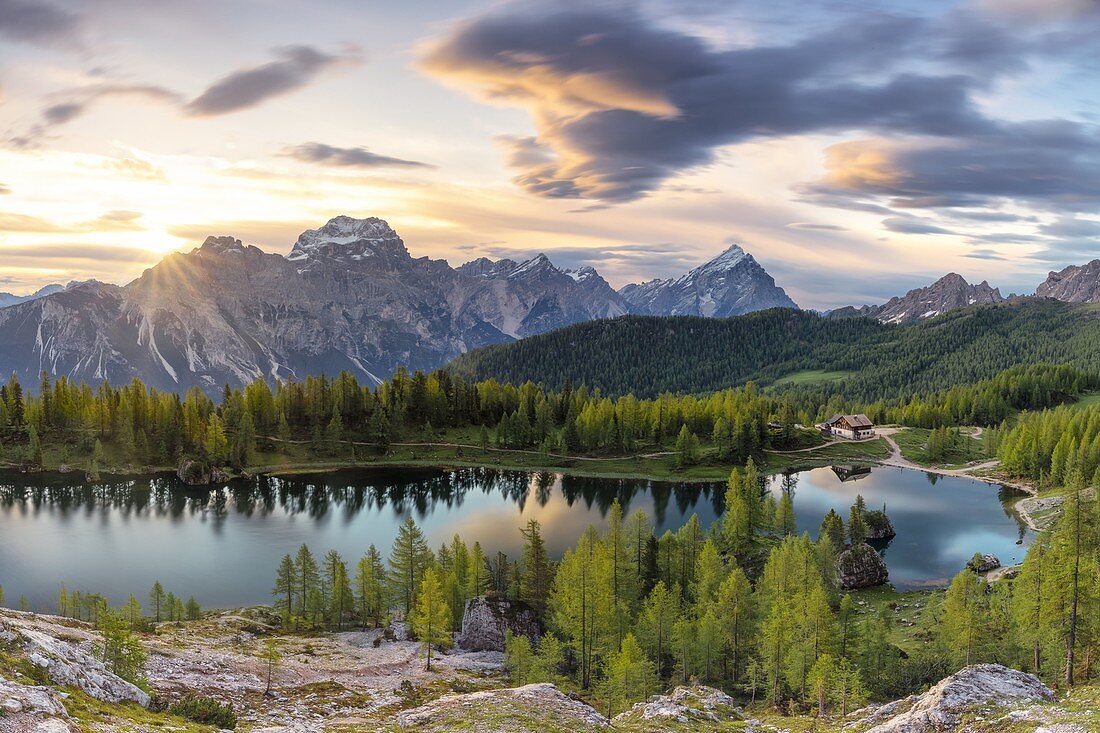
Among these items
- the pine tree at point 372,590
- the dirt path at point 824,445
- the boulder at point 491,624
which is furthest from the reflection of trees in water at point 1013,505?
the pine tree at point 372,590

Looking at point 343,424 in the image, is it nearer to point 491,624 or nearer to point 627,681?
point 491,624

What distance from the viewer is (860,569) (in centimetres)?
8569

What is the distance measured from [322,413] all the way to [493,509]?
226 ft

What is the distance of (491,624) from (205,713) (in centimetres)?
3451

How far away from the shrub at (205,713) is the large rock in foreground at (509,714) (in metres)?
9.15

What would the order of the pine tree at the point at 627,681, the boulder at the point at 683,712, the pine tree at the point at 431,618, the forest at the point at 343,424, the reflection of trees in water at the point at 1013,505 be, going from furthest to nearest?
1. the forest at the point at 343,424
2. the reflection of trees in water at the point at 1013,505
3. the pine tree at the point at 431,618
4. the pine tree at the point at 627,681
5. the boulder at the point at 683,712

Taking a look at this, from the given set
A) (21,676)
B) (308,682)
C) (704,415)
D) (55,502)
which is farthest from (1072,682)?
(55,502)

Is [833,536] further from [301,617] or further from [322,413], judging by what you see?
[322,413]

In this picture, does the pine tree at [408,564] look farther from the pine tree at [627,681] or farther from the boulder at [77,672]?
the boulder at [77,672]

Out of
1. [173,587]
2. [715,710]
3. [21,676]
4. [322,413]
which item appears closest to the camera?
[21,676]

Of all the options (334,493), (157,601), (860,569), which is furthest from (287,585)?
(860,569)

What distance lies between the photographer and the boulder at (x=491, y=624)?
212ft

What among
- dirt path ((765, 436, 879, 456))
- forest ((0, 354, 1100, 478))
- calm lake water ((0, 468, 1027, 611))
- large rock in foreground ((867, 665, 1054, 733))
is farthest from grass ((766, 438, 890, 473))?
large rock in foreground ((867, 665, 1054, 733))

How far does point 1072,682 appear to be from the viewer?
140 feet
